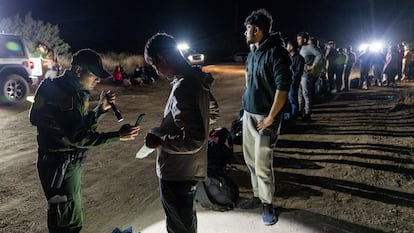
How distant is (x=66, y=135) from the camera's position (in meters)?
2.60

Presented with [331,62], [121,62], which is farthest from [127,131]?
[121,62]

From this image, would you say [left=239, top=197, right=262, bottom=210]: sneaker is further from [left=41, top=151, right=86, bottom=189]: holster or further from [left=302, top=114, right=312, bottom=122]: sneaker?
[left=302, top=114, right=312, bottom=122]: sneaker

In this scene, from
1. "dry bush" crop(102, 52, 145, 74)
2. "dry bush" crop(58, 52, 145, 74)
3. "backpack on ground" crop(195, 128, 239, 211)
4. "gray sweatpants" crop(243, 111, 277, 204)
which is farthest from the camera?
"dry bush" crop(102, 52, 145, 74)

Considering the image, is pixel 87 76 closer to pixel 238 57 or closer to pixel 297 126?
pixel 297 126

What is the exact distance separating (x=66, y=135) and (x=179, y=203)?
2.90 feet

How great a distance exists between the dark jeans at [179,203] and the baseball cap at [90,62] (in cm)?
91

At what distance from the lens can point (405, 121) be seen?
328 inches

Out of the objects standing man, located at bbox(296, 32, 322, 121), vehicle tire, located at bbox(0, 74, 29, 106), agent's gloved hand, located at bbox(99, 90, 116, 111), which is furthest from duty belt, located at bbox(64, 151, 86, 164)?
vehicle tire, located at bbox(0, 74, 29, 106)

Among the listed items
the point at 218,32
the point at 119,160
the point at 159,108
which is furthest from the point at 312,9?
the point at 119,160

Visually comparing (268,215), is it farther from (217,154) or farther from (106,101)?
(106,101)

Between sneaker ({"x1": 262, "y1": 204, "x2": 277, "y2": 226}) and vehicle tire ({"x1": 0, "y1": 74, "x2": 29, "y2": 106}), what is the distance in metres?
8.84

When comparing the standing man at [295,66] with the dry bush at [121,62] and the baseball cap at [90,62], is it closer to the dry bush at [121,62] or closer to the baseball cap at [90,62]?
the baseball cap at [90,62]

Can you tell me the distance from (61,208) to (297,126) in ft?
19.6

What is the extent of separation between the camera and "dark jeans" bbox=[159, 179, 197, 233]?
8.34 feet
